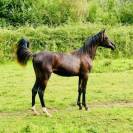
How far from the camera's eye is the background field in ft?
41.7

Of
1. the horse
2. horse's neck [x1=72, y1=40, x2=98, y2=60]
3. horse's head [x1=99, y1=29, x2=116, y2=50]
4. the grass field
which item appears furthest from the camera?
horse's head [x1=99, y1=29, x2=116, y2=50]

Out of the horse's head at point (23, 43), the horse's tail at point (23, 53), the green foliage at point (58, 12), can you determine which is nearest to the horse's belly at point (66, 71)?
the horse's tail at point (23, 53)

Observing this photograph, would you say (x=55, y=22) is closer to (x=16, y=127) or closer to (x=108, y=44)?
(x=108, y=44)

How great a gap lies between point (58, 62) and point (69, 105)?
6.16 ft

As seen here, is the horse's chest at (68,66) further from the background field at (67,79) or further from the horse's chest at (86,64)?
the background field at (67,79)

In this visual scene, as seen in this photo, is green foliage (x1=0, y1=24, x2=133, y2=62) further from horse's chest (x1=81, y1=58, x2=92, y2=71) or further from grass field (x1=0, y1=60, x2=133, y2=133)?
horse's chest (x1=81, y1=58, x2=92, y2=71)

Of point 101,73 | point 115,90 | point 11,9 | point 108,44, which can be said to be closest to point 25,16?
point 11,9

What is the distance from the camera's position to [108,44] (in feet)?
49.1

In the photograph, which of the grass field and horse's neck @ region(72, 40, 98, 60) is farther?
horse's neck @ region(72, 40, 98, 60)

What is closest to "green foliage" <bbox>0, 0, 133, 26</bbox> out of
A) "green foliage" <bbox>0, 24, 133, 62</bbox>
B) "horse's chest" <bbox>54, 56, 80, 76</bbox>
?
"green foliage" <bbox>0, 24, 133, 62</bbox>

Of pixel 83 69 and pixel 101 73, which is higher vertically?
pixel 83 69

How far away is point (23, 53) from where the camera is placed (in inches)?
535

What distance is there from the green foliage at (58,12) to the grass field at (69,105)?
1318cm

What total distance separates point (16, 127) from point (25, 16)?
23671 millimetres
